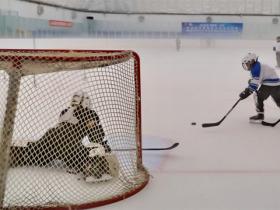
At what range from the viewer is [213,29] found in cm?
1992

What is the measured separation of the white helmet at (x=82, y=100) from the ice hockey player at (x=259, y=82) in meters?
1.93

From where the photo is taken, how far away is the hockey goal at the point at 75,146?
244 cm

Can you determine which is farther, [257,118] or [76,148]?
[257,118]

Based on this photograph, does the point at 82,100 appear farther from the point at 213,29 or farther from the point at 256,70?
the point at 213,29

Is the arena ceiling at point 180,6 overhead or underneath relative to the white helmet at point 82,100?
overhead

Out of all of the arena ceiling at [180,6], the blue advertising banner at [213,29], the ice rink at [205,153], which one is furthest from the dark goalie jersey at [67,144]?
the arena ceiling at [180,6]

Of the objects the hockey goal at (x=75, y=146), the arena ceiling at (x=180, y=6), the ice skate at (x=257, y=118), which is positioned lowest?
the ice skate at (x=257, y=118)

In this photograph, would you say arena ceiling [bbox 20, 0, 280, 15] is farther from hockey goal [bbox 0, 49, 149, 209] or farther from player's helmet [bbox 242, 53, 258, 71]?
hockey goal [bbox 0, 49, 149, 209]

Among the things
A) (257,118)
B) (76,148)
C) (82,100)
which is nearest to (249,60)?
(257,118)

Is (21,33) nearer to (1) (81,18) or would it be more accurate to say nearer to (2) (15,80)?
(1) (81,18)

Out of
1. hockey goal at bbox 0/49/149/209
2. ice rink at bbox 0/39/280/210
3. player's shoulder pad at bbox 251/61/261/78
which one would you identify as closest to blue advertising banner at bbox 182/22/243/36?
ice rink at bbox 0/39/280/210

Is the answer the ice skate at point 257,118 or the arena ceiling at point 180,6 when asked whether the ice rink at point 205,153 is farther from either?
the arena ceiling at point 180,6

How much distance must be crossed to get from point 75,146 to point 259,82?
2208mm

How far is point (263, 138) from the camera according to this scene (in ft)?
13.3
